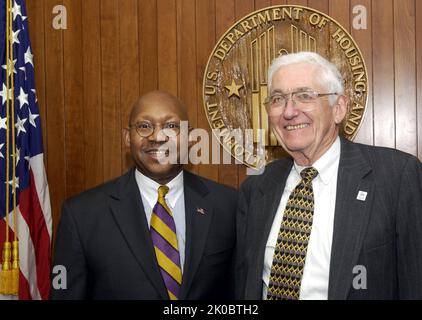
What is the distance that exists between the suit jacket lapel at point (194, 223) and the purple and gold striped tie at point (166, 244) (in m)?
0.04

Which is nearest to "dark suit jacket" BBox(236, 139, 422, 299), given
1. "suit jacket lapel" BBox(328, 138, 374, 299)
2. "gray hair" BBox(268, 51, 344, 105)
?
"suit jacket lapel" BBox(328, 138, 374, 299)

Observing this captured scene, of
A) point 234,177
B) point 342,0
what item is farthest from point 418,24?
point 234,177

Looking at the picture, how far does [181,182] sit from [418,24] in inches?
78.2

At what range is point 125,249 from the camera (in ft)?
7.02

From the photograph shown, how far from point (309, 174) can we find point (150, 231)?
0.77 metres

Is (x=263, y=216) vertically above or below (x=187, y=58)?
below

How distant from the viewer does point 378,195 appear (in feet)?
6.10

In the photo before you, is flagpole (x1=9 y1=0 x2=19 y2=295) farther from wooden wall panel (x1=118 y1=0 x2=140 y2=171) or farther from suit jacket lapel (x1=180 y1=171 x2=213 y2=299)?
suit jacket lapel (x1=180 y1=171 x2=213 y2=299)

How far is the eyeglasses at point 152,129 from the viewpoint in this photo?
2.25 metres

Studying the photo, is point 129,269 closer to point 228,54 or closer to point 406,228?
point 406,228

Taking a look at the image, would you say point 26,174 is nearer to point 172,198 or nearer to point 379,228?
point 172,198

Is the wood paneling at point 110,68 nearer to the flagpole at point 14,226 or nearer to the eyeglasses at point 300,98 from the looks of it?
the flagpole at point 14,226

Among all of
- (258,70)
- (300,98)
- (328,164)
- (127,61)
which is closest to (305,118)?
(300,98)
